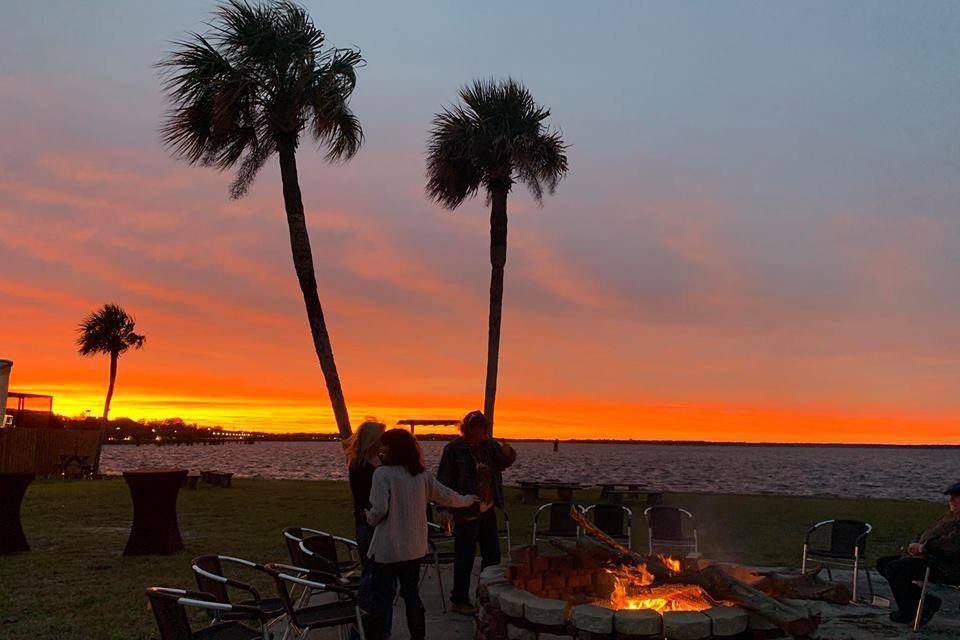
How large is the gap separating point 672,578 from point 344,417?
7.83 metres

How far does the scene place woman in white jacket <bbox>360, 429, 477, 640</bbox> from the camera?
16.5 feet

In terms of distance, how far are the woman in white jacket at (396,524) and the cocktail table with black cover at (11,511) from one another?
7429mm

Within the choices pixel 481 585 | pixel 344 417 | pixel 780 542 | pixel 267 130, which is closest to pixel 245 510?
pixel 344 417

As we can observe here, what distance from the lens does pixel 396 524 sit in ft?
16.5

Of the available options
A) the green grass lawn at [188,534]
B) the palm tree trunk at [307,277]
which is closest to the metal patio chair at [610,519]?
the green grass lawn at [188,534]

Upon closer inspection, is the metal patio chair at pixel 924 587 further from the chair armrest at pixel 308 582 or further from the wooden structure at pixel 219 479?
the wooden structure at pixel 219 479

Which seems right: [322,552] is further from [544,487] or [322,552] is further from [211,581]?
[544,487]

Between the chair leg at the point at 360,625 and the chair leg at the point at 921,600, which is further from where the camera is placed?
the chair leg at the point at 921,600

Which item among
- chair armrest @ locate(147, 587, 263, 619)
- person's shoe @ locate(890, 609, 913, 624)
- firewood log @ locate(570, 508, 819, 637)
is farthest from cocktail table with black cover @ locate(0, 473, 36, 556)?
person's shoe @ locate(890, 609, 913, 624)

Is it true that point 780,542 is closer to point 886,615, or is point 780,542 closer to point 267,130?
point 886,615

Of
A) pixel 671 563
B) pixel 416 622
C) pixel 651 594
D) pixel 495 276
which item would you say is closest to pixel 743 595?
pixel 651 594

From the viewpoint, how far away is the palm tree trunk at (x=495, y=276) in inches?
660

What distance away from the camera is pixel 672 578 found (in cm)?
552

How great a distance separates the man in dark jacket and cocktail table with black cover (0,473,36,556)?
22.5 feet
